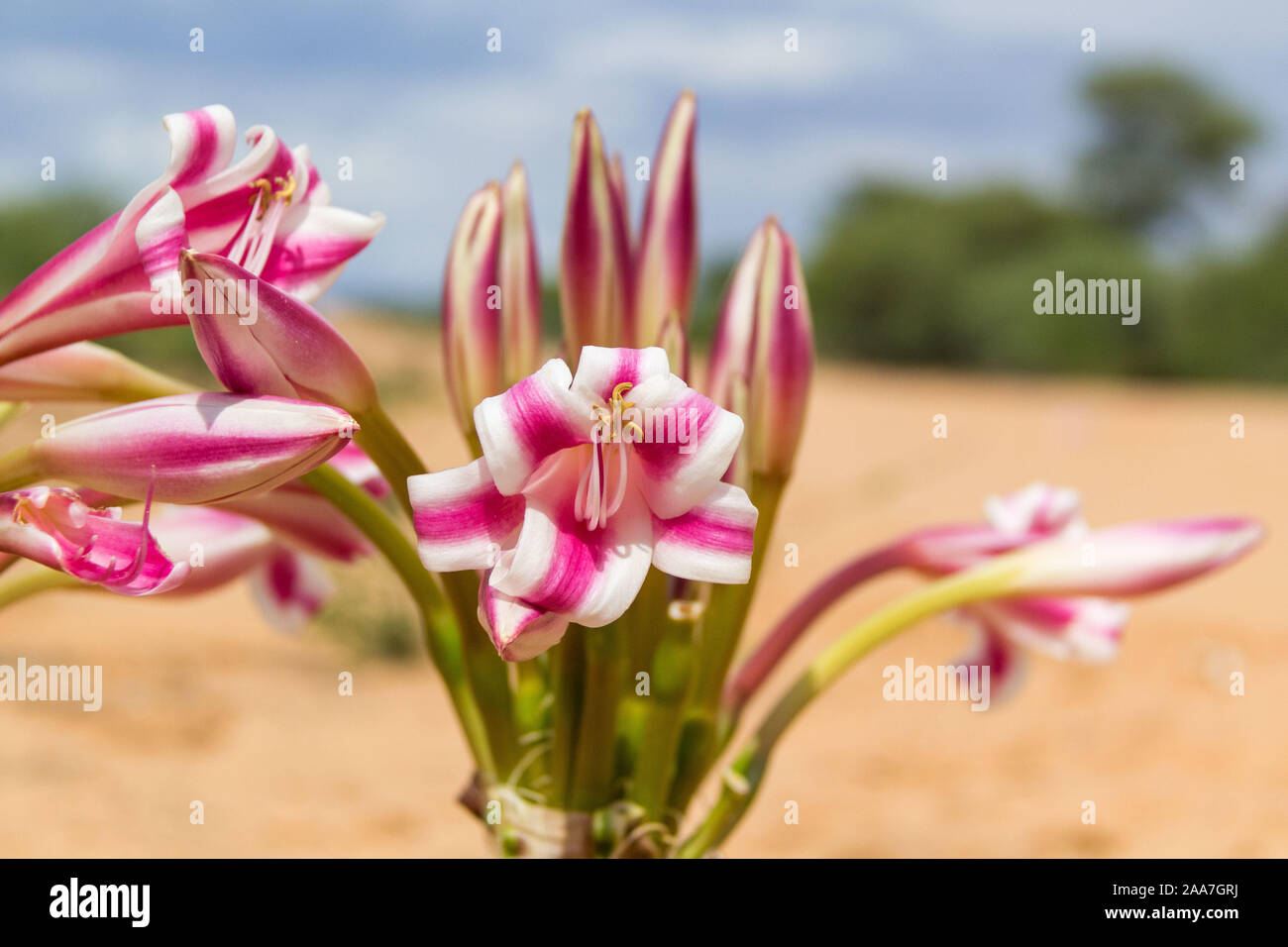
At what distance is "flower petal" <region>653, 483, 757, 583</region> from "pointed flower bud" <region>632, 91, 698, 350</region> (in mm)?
262

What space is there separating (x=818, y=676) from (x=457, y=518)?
0.35 m

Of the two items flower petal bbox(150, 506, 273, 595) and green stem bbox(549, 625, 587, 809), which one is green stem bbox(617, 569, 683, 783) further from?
flower petal bbox(150, 506, 273, 595)

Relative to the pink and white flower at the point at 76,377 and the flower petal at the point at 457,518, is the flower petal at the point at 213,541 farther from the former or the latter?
the flower petal at the point at 457,518

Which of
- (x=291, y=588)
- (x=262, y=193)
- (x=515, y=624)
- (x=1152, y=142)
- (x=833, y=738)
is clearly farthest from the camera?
(x=1152, y=142)

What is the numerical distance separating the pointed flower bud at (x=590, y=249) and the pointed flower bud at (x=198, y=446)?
258mm

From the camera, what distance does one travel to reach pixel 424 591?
2.52 ft

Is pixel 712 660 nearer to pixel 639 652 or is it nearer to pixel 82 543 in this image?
pixel 639 652

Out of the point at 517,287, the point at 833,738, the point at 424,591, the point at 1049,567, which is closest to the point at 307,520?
the point at 424,591

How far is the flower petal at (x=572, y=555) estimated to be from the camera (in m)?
0.57

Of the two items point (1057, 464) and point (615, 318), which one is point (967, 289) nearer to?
point (1057, 464)

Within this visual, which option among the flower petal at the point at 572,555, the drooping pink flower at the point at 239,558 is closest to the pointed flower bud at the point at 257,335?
the flower petal at the point at 572,555

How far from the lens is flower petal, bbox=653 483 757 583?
594mm

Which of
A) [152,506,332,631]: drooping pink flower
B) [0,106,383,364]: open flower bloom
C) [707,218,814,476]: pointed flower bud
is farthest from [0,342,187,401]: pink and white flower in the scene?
[707,218,814,476]: pointed flower bud
